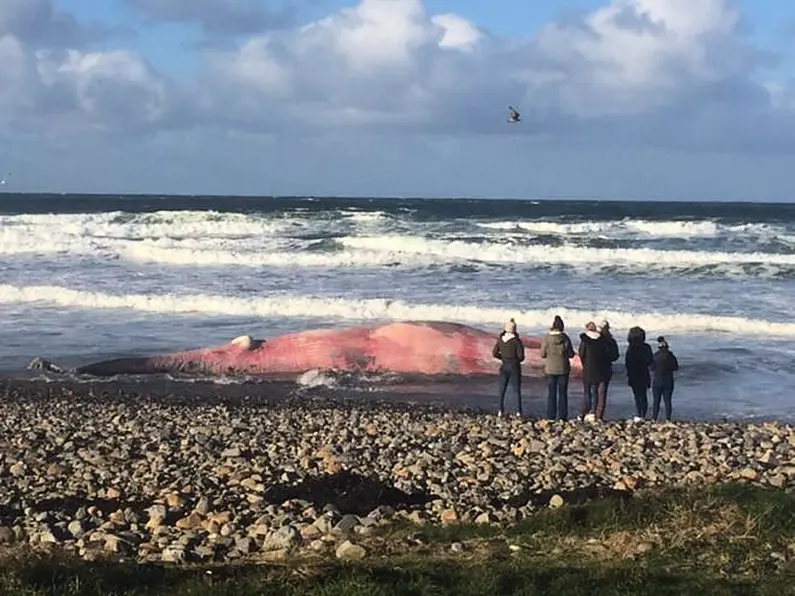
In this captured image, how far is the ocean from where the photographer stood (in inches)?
728

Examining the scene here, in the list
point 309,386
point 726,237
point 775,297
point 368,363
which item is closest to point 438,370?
point 368,363

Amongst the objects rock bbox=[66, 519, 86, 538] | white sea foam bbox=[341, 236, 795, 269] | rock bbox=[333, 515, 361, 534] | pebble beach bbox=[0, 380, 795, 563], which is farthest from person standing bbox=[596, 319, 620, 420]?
white sea foam bbox=[341, 236, 795, 269]

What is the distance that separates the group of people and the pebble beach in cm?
83

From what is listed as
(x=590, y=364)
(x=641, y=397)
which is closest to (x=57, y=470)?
(x=590, y=364)

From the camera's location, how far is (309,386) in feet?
54.4

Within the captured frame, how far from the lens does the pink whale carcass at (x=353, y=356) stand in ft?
56.7

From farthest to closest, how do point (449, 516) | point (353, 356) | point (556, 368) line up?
point (353, 356) < point (556, 368) < point (449, 516)

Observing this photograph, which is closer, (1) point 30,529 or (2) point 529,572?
(2) point 529,572

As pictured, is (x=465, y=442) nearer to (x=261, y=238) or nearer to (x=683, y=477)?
(x=683, y=477)

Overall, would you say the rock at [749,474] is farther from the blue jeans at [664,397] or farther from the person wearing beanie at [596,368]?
the blue jeans at [664,397]

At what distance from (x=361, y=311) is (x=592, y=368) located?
35.8ft

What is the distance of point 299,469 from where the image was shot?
10023mm

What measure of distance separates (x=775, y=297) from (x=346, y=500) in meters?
22.1

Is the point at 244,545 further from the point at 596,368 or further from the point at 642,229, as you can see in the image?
the point at 642,229
